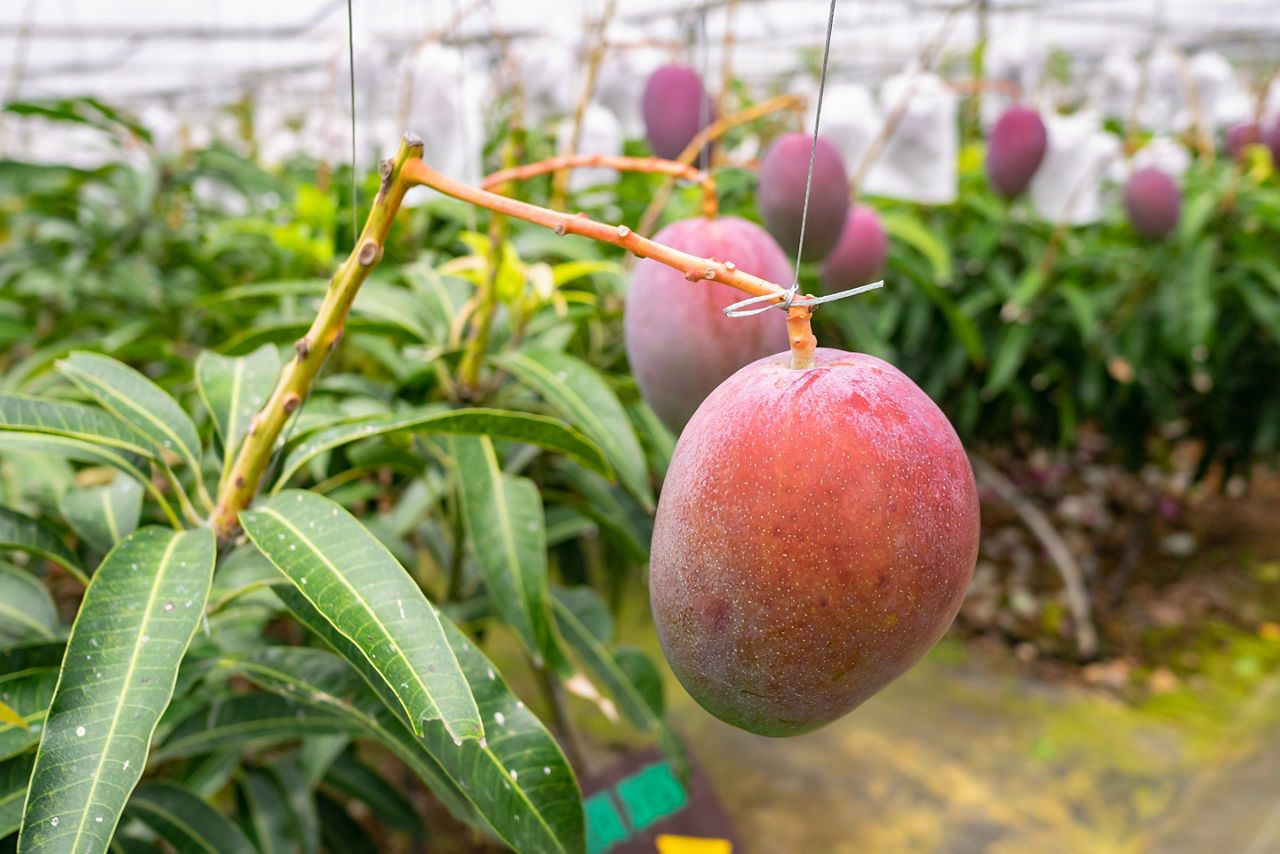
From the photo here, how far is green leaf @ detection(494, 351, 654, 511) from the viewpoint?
25.2 inches

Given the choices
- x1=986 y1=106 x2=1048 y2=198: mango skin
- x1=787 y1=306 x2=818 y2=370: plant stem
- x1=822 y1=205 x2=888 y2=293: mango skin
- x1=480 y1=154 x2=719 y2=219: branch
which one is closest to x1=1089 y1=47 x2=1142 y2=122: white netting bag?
x1=986 y1=106 x2=1048 y2=198: mango skin

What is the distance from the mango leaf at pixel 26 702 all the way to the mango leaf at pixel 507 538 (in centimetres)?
26

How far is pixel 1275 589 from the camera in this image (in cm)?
229

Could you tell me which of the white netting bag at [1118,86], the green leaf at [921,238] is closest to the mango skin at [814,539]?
the green leaf at [921,238]

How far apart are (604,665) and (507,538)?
0.65 feet

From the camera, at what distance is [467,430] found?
540 millimetres

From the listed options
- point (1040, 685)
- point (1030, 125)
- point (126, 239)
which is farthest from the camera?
point (1040, 685)

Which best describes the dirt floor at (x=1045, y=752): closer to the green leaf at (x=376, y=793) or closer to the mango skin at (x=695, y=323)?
the green leaf at (x=376, y=793)

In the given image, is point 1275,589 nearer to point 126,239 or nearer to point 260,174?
point 260,174

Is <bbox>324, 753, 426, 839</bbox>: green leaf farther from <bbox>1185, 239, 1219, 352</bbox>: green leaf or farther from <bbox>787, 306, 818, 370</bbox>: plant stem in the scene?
<bbox>1185, 239, 1219, 352</bbox>: green leaf

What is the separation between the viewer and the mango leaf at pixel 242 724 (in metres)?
0.61

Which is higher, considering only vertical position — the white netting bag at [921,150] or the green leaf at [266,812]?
the white netting bag at [921,150]

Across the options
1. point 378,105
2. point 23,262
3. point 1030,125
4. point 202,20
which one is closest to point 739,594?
point 1030,125

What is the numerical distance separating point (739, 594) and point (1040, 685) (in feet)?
5.93
